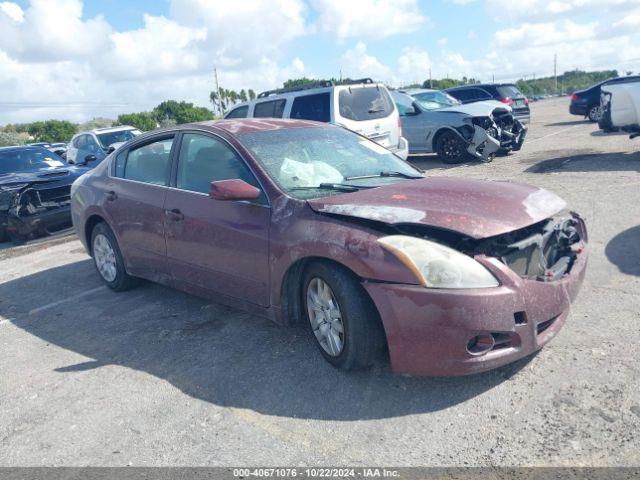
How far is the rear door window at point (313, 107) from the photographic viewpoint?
10157 mm

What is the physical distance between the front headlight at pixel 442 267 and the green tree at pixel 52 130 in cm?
5449

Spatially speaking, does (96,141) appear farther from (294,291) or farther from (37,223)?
(294,291)

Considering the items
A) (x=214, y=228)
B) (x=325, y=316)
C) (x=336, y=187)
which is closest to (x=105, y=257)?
(x=214, y=228)

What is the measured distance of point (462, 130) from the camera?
42.1 feet

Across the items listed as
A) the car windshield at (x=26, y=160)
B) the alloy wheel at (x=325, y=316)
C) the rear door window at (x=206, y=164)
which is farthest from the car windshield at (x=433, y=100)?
the alloy wheel at (x=325, y=316)

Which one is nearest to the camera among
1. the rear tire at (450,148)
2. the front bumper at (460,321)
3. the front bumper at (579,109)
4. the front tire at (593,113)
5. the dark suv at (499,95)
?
the front bumper at (460,321)

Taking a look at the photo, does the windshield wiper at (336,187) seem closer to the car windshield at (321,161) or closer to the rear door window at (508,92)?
the car windshield at (321,161)

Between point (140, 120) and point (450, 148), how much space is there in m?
49.7

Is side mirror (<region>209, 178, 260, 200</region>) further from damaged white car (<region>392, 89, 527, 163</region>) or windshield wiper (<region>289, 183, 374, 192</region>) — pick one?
damaged white car (<region>392, 89, 527, 163</region>)

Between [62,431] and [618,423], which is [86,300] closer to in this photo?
[62,431]

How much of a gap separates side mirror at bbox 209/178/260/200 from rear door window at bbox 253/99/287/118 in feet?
23.1

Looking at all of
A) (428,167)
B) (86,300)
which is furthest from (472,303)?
(428,167)

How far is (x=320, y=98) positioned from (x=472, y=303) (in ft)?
25.5

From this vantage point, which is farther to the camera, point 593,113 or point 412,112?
point 593,113
